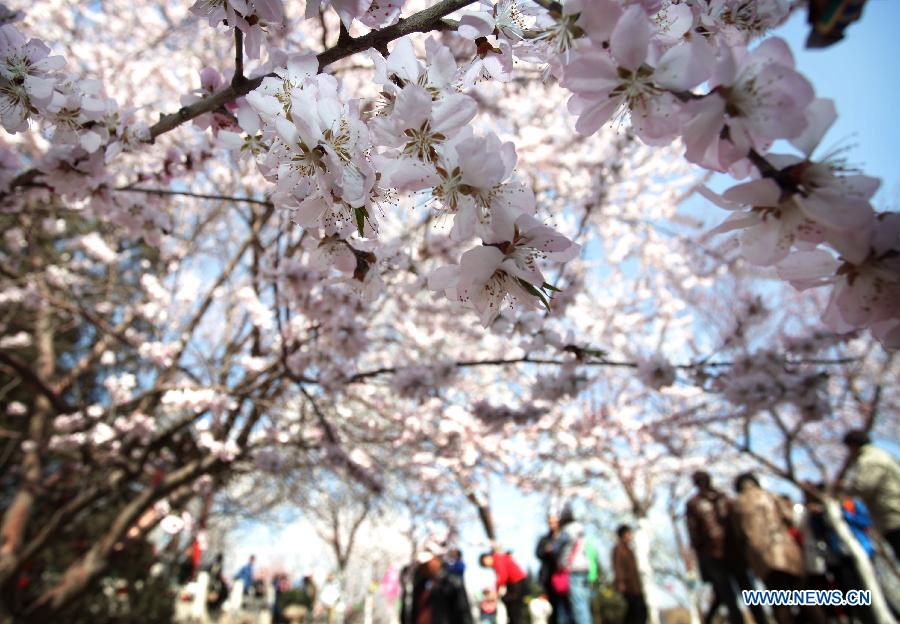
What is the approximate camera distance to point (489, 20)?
1.02 meters

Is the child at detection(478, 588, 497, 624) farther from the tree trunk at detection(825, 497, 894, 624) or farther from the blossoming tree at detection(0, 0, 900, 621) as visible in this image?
the tree trunk at detection(825, 497, 894, 624)

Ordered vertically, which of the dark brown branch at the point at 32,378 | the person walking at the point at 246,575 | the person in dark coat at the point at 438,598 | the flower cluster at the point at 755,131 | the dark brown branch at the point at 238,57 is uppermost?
the dark brown branch at the point at 32,378

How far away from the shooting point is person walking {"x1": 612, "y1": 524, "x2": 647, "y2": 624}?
500cm

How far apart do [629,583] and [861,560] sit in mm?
2080

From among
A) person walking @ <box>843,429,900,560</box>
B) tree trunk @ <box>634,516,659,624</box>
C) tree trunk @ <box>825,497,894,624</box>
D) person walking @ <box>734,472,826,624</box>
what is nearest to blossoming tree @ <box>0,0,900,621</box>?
person walking @ <box>843,429,900,560</box>

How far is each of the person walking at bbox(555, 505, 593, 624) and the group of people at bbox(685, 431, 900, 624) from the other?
1.00m

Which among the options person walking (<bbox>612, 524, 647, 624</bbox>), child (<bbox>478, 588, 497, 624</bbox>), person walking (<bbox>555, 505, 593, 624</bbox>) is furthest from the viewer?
child (<bbox>478, 588, 497, 624</bbox>)

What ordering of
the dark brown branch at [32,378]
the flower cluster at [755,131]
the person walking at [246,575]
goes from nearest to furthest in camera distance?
the flower cluster at [755,131] < the dark brown branch at [32,378] < the person walking at [246,575]

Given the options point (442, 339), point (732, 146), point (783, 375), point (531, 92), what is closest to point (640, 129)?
point (732, 146)

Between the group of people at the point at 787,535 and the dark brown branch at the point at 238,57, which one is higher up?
the dark brown branch at the point at 238,57

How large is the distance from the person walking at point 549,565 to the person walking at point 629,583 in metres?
0.72

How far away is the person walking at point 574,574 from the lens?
465 cm

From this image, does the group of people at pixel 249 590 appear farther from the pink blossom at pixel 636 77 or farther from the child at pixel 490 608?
the pink blossom at pixel 636 77

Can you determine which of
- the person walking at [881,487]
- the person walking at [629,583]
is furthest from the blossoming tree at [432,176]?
the person walking at [629,583]
